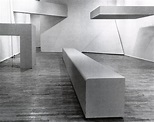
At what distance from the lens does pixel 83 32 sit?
52.9 ft

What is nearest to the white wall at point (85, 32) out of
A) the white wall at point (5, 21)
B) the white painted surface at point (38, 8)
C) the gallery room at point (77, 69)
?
the gallery room at point (77, 69)

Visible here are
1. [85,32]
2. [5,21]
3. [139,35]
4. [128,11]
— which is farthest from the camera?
[85,32]

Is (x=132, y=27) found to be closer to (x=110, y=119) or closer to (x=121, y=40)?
(x=121, y=40)

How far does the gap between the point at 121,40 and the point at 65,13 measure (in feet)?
13.3

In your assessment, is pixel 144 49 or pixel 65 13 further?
pixel 65 13

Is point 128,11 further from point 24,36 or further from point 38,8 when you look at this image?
point 38,8

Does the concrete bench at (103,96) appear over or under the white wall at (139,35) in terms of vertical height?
under

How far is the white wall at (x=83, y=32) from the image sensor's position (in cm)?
1557

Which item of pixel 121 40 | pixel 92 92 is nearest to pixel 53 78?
pixel 92 92

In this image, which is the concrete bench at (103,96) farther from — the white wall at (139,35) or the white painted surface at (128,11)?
the white wall at (139,35)

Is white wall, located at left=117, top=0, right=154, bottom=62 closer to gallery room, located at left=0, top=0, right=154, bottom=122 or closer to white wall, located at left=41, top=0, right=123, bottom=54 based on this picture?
gallery room, located at left=0, top=0, right=154, bottom=122

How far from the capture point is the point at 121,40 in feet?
49.3

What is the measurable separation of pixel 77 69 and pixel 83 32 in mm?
11864

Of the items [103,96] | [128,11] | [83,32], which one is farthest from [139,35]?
[103,96]
